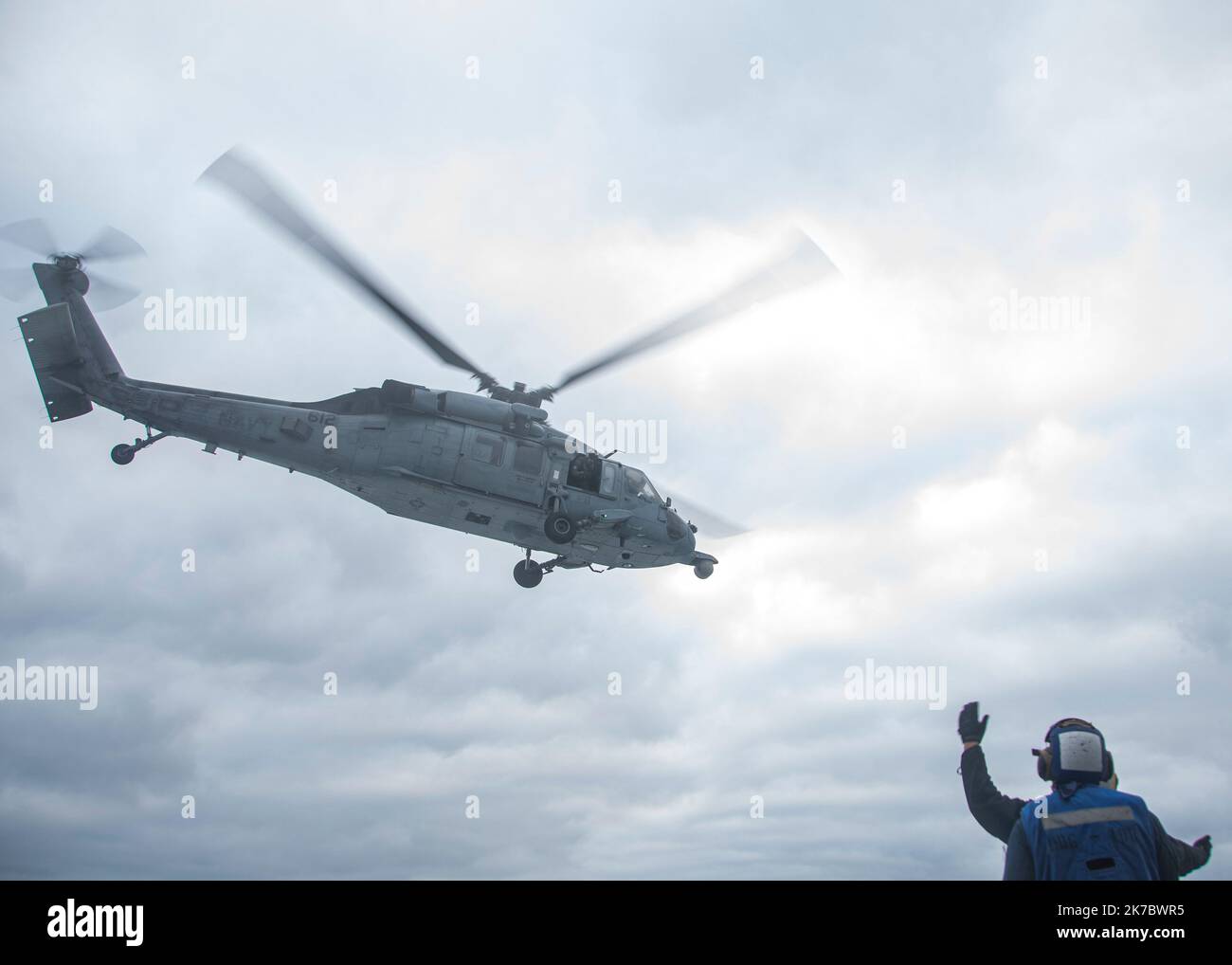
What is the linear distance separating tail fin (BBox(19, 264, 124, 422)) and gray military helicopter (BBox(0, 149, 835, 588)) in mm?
31

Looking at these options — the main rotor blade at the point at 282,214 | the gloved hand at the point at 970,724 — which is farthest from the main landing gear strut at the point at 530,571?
the gloved hand at the point at 970,724

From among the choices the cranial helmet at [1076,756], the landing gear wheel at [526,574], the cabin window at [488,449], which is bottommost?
the cranial helmet at [1076,756]

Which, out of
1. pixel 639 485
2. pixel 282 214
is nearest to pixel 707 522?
pixel 639 485

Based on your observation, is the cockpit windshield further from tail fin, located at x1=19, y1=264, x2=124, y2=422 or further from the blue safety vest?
the blue safety vest

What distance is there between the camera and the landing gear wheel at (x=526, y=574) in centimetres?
2677

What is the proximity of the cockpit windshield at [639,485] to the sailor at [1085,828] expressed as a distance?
19669mm

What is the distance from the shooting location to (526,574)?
26797 millimetres

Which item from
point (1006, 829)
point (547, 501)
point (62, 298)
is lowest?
point (1006, 829)

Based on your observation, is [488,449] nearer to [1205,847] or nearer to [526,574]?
[526,574]

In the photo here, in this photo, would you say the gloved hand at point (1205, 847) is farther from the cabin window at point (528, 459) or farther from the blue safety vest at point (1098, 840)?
the cabin window at point (528, 459)
